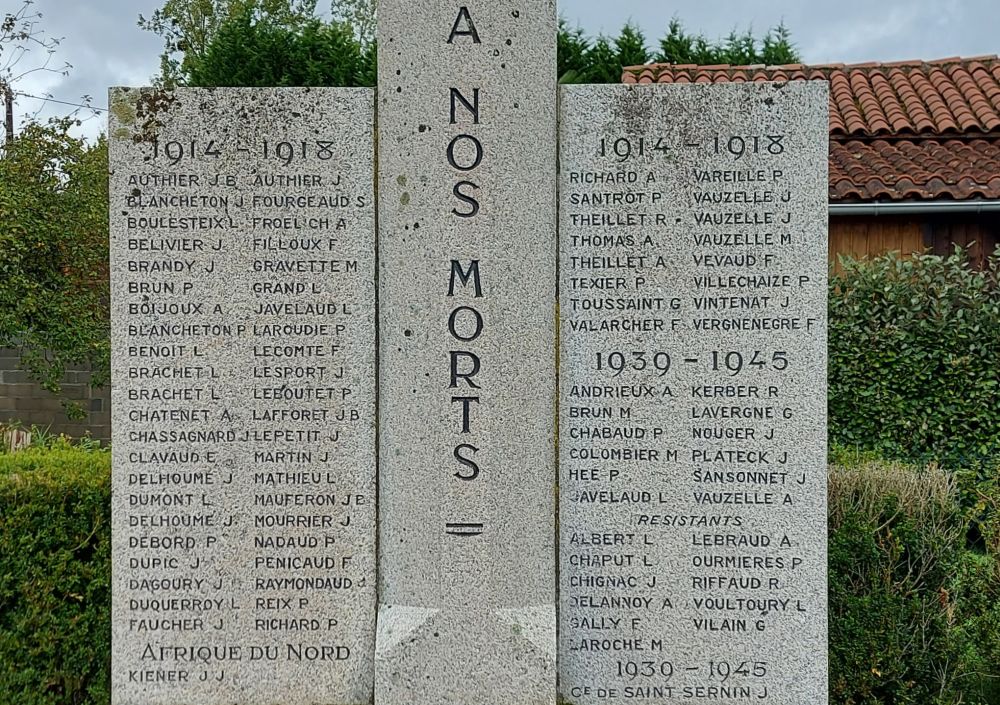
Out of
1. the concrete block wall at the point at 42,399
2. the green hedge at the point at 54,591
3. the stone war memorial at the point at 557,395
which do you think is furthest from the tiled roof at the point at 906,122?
the concrete block wall at the point at 42,399

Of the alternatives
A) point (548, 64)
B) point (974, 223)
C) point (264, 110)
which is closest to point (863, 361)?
point (974, 223)

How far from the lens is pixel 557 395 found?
3855 millimetres

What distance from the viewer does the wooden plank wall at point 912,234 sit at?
35.8ft

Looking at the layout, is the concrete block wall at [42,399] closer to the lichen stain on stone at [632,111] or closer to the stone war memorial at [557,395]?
→ the stone war memorial at [557,395]

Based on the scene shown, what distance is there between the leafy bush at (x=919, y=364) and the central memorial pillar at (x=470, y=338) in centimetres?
519

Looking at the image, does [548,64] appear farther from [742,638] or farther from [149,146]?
[742,638]

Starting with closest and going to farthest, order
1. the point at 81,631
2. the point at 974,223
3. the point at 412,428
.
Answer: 1. the point at 412,428
2. the point at 81,631
3. the point at 974,223

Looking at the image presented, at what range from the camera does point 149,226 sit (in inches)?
151

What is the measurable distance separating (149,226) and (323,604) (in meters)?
1.72

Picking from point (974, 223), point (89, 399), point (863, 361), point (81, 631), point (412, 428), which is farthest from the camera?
point (89, 399)

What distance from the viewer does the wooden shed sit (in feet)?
34.7

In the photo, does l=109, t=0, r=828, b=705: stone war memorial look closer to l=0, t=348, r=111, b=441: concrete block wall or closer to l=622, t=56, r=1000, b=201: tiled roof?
l=622, t=56, r=1000, b=201: tiled roof

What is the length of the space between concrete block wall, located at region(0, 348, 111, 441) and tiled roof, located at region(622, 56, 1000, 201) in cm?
853

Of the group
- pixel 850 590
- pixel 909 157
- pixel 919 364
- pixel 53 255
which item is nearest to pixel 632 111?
pixel 850 590
